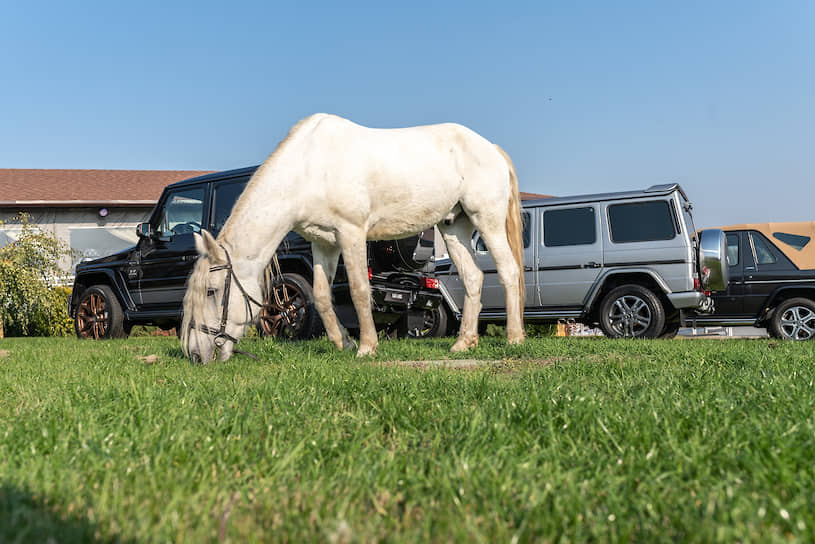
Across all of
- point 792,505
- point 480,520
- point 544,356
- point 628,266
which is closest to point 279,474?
point 480,520

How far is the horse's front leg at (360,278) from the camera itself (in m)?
5.89

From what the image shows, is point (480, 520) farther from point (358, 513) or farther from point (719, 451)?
point (719, 451)

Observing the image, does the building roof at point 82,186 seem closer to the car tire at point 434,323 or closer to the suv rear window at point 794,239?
the car tire at point 434,323

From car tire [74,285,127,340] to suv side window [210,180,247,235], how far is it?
2.61 meters

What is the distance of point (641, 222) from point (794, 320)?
3.28m

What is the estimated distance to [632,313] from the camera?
31.0 feet

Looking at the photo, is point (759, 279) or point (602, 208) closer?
point (602, 208)

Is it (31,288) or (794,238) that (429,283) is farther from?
(31,288)

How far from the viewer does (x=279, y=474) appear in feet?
6.09

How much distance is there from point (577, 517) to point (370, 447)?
0.83 meters

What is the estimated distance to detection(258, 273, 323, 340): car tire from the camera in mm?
8031

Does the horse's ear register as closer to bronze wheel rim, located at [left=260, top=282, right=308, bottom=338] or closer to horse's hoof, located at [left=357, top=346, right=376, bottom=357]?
horse's hoof, located at [left=357, top=346, right=376, bottom=357]

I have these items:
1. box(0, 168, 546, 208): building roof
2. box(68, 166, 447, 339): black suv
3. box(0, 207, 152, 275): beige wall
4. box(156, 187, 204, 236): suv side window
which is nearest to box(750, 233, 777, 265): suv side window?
box(68, 166, 447, 339): black suv

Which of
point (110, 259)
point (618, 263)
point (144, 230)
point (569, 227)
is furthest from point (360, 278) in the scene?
point (110, 259)
